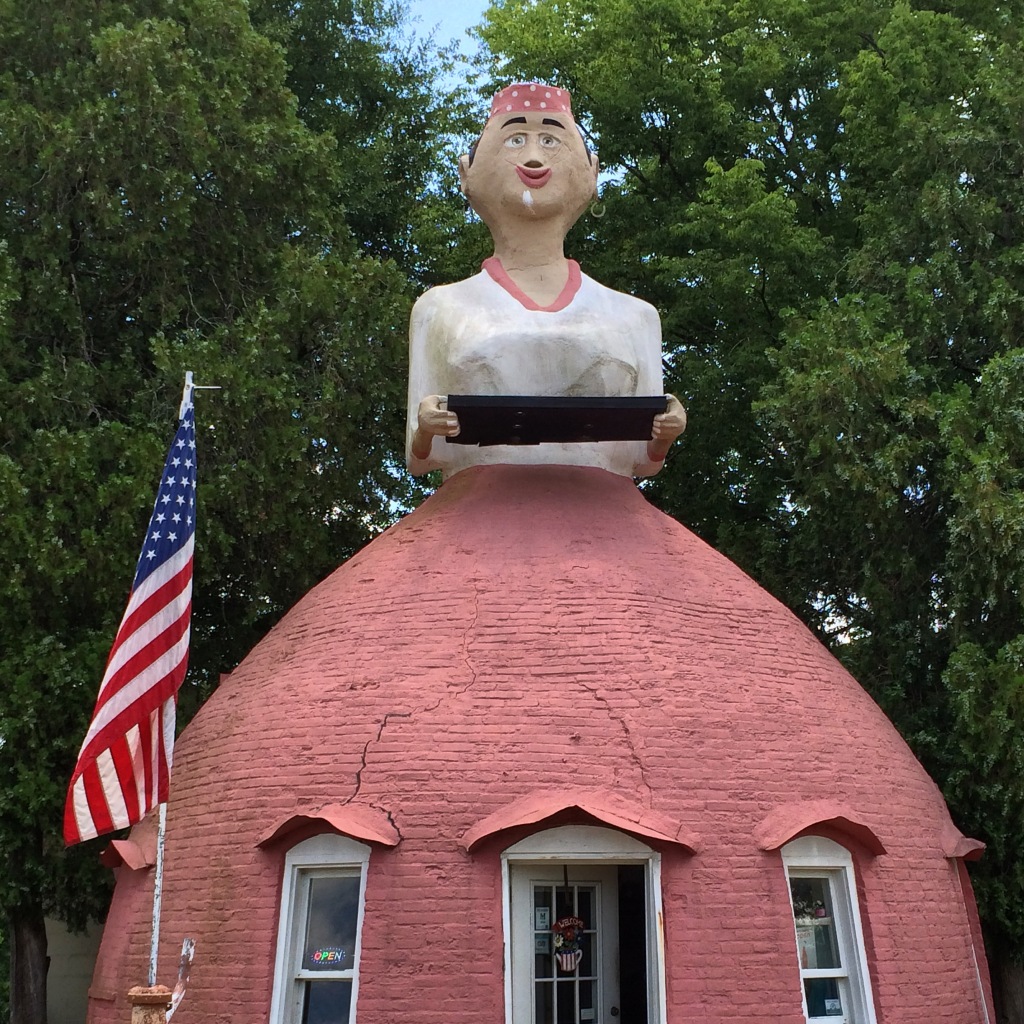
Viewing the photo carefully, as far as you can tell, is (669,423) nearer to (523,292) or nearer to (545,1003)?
(523,292)

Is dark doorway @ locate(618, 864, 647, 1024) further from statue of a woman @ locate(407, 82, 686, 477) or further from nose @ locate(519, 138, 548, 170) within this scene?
nose @ locate(519, 138, 548, 170)

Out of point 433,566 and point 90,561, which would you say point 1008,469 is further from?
point 90,561

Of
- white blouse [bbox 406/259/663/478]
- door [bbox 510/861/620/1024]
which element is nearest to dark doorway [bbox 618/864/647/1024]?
door [bbox 510/861/620/1024]

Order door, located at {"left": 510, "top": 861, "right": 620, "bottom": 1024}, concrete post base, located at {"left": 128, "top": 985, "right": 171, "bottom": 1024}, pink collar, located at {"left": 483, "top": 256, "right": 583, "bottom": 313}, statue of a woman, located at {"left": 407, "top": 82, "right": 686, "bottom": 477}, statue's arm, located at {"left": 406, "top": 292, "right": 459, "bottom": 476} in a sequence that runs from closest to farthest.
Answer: concrete post base, located at {"left": 128, "top": 985, "right": 171, "bottom": 1024} → door, located at {"left": 510, "top": 861, "right": 620, "bottom": 1024} → statue of a woman, located at {"left": 407, "top": 82, "right": 686, "bottom": 477} → statue's arm, located at {"left": 406, "top": 292, "right": 459, "bottom": 476} → pink collar, located at {"left": 483, "top": 256, "right": 583, "bottom": 313}

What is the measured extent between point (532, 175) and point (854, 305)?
5.47 m

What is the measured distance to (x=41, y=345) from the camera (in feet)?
47.2

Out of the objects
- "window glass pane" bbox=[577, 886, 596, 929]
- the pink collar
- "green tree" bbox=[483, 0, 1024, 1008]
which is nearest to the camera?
"window glass pane" bbox=[577, 886, 596, 929]

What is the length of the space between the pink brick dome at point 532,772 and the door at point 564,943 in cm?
40

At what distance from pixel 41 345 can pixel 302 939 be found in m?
8.57

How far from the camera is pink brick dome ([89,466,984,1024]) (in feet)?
26.0

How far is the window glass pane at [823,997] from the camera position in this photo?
834 centimetres

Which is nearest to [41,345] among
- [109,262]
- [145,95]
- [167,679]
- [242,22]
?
[109,262]

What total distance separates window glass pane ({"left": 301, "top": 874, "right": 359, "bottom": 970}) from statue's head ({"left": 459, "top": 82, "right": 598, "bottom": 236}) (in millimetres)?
5492

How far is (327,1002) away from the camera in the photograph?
26.6 feet
